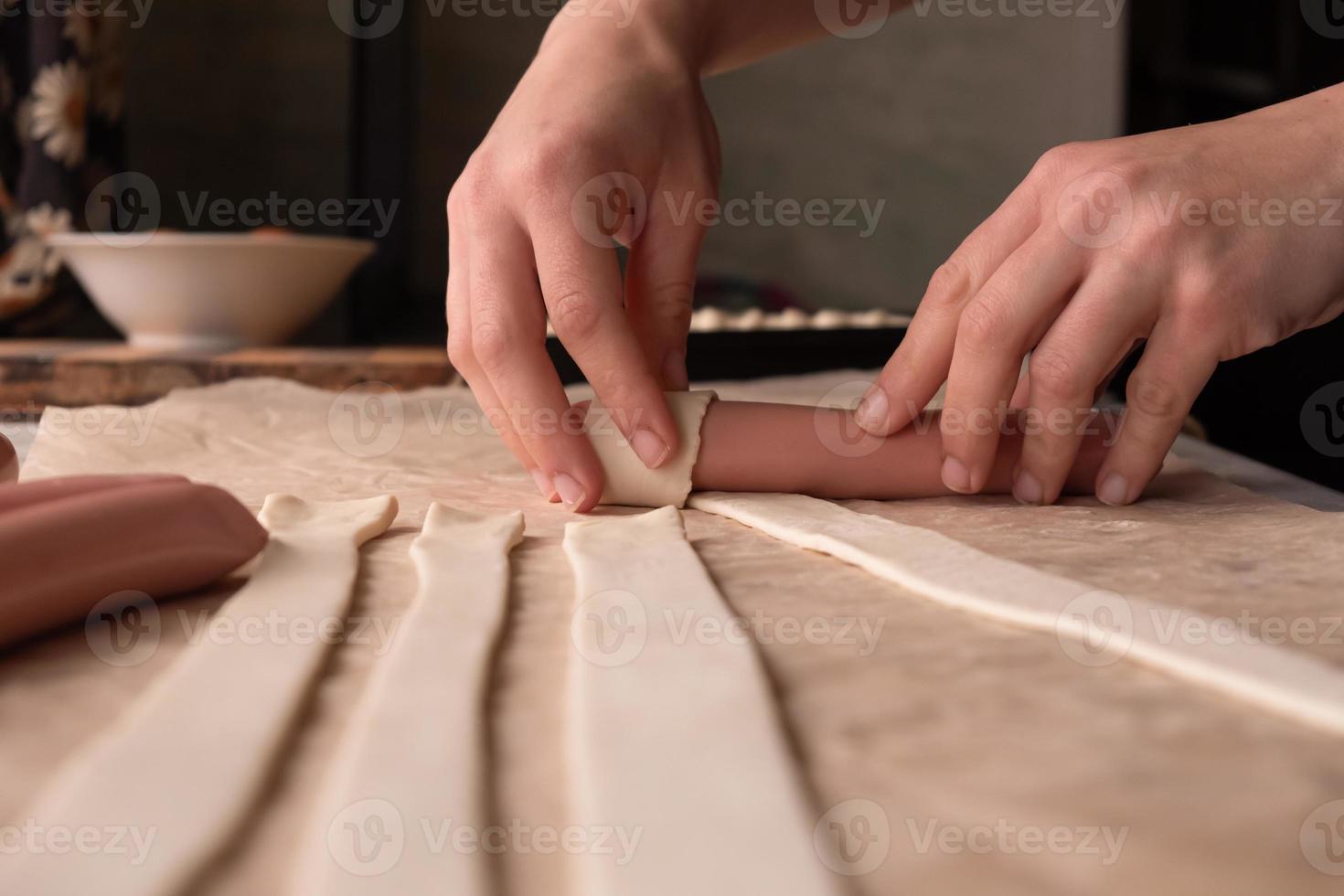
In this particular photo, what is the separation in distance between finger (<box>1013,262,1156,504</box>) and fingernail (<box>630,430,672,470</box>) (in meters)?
0.36

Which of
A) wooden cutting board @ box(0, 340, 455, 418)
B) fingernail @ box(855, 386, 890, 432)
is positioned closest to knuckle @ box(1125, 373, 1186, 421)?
fingernail @ box(855, 386, 890, 432)

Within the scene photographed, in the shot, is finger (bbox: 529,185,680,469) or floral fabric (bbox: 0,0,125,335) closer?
finger (bbox: 529,185,680,469)

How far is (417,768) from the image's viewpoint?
0.49 m

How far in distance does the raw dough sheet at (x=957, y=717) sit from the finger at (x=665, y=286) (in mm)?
283

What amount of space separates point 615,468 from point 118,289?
6.09 feet

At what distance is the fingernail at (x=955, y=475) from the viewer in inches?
43.8

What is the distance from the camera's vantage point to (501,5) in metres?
3.77

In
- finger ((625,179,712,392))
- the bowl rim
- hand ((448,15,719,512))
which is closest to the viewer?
hand ((448,15,719,512))

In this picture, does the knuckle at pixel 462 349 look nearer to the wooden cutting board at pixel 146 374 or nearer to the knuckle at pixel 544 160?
the knuckle at pixel 544 160

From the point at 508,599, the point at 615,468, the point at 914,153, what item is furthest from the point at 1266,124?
the point at 914,153

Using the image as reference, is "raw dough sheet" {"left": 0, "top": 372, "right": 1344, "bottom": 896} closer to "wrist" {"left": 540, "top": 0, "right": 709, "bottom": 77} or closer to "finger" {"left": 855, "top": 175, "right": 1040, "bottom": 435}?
"finger" {"left": 855, "top": 175, "right": 1040, "bottom": 435}

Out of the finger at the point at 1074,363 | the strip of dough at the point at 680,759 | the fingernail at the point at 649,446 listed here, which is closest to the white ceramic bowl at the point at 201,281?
the fingernail at the point at 649,446

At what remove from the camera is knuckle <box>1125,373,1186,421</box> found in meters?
1.04

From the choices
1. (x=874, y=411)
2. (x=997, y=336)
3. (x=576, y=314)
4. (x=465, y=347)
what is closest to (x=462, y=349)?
(x=465, y=347)
